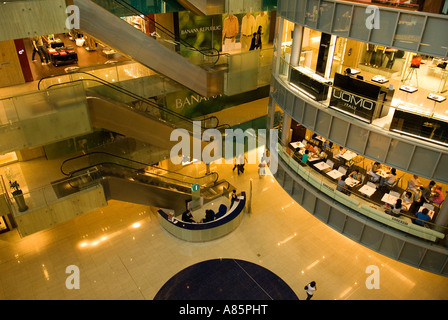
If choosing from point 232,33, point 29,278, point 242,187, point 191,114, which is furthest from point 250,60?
point 29,278

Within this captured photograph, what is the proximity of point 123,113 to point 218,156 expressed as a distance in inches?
290

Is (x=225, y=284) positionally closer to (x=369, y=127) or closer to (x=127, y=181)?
(x=127, y=181)

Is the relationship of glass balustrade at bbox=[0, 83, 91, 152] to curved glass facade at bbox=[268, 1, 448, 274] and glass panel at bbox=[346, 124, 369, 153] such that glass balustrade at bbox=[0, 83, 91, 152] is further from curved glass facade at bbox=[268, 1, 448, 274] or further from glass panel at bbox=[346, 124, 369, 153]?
glass panel at bbox=[346, 124, 369, 153]

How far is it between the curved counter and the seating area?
488cm

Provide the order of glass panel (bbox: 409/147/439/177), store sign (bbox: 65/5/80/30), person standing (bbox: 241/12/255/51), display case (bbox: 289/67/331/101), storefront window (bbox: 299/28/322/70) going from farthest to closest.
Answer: person standing (bbox: 241/12/255/51), storefront window (bbox: 299/28/322/70), display case (bbox: 289/67/331/101), store sign (bbox: 65/5/80/30), glass panel (bbox: 409/147/439/177)

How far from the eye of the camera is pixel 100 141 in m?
17.9

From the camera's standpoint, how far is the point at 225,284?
15578mm

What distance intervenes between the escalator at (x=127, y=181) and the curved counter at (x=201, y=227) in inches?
41.7

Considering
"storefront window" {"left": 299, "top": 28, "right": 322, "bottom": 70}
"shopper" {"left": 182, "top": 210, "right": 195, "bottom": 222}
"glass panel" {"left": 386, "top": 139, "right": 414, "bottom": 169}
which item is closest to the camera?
"glass panel" {"left": 386, "top": 139, "right": 414, "bottom": 169}

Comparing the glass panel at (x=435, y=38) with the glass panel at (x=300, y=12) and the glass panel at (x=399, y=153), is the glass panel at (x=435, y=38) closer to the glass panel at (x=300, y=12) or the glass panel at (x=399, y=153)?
the glass panel at (x=399, y=153)

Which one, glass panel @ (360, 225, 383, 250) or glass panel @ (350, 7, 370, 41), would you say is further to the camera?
glass panel @ (360, 225, 383, 250)

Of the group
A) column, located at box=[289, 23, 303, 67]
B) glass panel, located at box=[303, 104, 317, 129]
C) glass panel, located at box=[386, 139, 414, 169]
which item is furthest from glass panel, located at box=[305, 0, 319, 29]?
glass panel, located at box=[386, 139, 414, 169]

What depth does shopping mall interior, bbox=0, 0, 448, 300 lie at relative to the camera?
12062mm
